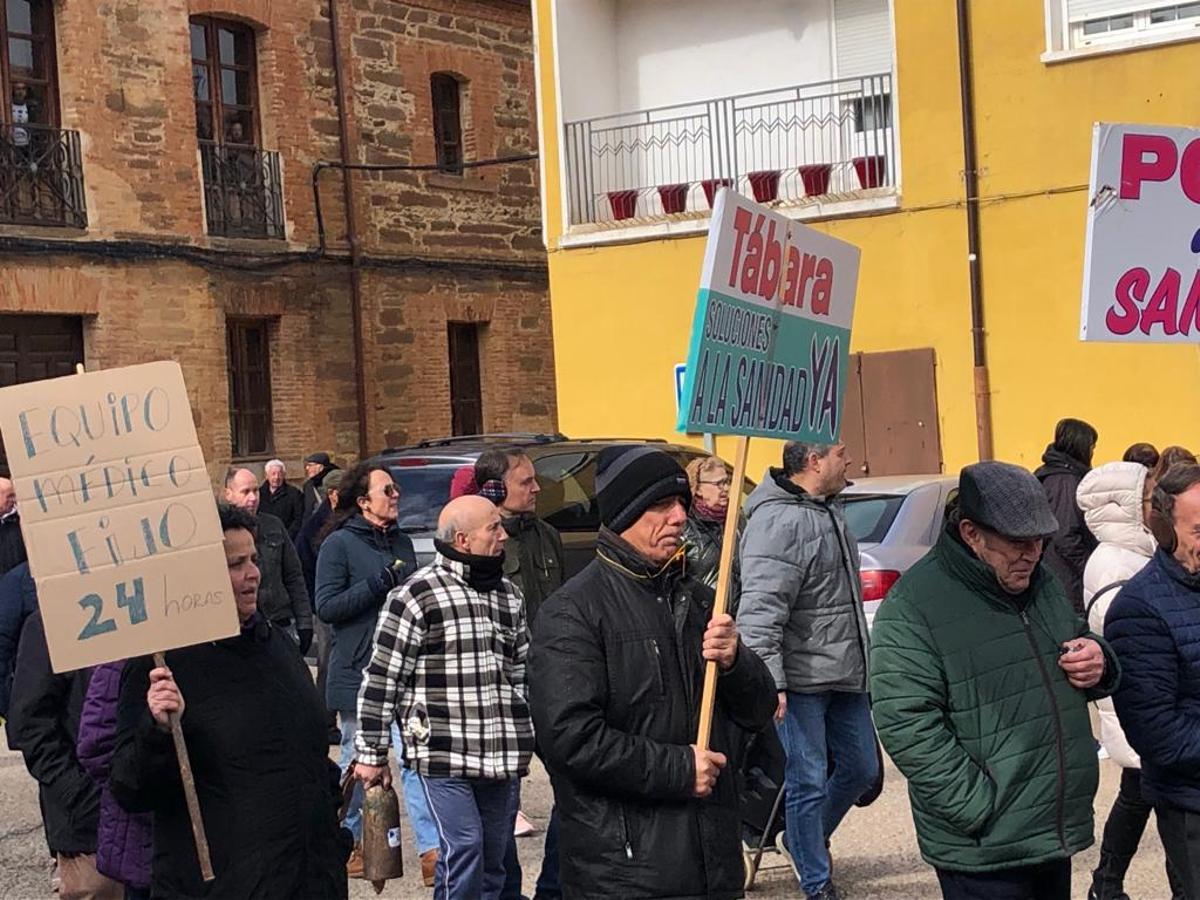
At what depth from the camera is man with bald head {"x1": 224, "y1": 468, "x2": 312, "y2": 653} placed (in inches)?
436

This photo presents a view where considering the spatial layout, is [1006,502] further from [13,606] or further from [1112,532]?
[13,606]

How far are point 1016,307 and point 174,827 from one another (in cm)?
1380

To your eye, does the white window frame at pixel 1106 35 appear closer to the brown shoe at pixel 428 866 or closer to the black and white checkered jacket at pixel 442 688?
the brown shoe at pixel 428 866

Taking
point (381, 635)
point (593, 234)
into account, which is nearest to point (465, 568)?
point (381, 635)

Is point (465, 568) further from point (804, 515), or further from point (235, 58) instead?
point (235, 58)

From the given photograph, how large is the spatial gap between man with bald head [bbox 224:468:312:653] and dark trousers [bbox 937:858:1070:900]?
6658 millimetres

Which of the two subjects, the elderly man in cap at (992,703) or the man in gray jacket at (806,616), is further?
the man in gray jacket at (806,616)

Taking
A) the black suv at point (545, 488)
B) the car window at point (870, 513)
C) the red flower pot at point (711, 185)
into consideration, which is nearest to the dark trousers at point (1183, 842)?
the car window at point (870, 513)

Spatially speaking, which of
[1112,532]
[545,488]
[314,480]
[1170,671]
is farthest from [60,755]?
[314,480]

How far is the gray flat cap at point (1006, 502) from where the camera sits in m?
4.73

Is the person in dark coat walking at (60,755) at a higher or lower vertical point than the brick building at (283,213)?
lower

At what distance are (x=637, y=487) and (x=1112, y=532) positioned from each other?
2.92 metres

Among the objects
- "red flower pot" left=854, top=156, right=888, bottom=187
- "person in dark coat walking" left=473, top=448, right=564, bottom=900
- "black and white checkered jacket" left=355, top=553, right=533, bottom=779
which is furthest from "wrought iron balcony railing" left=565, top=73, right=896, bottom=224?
"black and white checkered jacket" left=355, top=553, right=533, bottom=779

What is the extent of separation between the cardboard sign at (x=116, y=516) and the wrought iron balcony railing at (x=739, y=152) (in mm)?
13824
